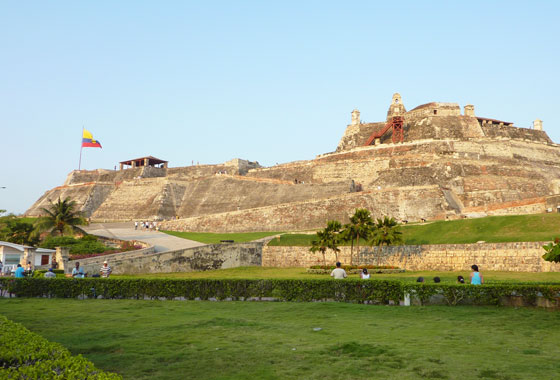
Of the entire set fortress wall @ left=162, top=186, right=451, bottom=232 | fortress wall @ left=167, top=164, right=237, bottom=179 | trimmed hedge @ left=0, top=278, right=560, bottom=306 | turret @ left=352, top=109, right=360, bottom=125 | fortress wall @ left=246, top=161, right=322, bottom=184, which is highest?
turret @ left=352, top=109, right=360, bottom=125

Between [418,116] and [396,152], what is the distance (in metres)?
8.74

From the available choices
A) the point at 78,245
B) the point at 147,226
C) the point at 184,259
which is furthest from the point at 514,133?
the point at 78,245

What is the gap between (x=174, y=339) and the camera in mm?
9484

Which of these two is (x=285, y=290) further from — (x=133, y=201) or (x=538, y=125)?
(x=538, y=125)

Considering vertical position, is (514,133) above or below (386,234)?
above

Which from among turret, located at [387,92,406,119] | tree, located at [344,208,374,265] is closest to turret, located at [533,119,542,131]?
turret, located at [387,92,406,119]

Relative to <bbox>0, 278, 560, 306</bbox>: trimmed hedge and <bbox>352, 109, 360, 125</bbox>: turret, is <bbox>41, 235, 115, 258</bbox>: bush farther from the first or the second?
<bbox>352, 109, 360, 125</bbox>: turret

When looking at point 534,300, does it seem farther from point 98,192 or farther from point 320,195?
point 98,192

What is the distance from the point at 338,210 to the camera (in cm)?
4216

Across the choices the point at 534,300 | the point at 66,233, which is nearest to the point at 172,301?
the point at 534,300

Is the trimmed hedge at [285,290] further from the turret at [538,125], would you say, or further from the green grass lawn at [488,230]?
the turret at [538,125]

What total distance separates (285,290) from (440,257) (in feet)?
48.8

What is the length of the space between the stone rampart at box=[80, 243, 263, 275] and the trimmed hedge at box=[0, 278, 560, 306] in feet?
27.5

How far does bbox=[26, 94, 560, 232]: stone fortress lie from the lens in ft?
138
